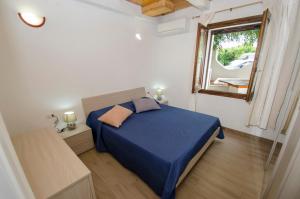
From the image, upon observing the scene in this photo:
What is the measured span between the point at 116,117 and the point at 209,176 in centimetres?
161

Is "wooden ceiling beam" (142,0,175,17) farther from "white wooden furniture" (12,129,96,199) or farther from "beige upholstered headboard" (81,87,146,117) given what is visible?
"white wooden furniture" (12,129,96,199)

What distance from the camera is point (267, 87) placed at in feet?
7.31

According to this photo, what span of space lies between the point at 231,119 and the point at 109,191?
2.75 meters

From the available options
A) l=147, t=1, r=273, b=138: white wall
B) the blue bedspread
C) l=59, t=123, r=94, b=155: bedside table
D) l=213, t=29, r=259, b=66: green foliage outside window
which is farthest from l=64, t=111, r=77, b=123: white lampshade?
l=213, t=29, r=259, b=66: green foliage outside window

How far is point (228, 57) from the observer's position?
3070 mm

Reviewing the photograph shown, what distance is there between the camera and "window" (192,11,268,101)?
259 centimetres

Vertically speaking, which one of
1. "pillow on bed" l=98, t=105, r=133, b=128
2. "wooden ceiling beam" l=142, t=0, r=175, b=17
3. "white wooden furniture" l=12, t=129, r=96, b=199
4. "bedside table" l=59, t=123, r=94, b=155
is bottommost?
"bedside table" l=59, t=123, r=94, b=155

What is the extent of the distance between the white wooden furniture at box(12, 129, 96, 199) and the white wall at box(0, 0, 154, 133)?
0.64 m

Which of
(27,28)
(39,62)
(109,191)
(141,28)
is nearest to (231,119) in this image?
(109,191)

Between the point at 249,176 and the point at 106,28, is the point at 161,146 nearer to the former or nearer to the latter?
the point at 249,176

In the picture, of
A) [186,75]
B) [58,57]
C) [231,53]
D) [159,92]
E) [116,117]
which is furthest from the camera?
[159,92]

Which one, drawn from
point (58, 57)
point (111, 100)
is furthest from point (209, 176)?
point (58, 57)

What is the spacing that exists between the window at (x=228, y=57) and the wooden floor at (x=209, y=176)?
117 cm

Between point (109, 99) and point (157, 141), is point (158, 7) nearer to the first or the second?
point (109, 99)
